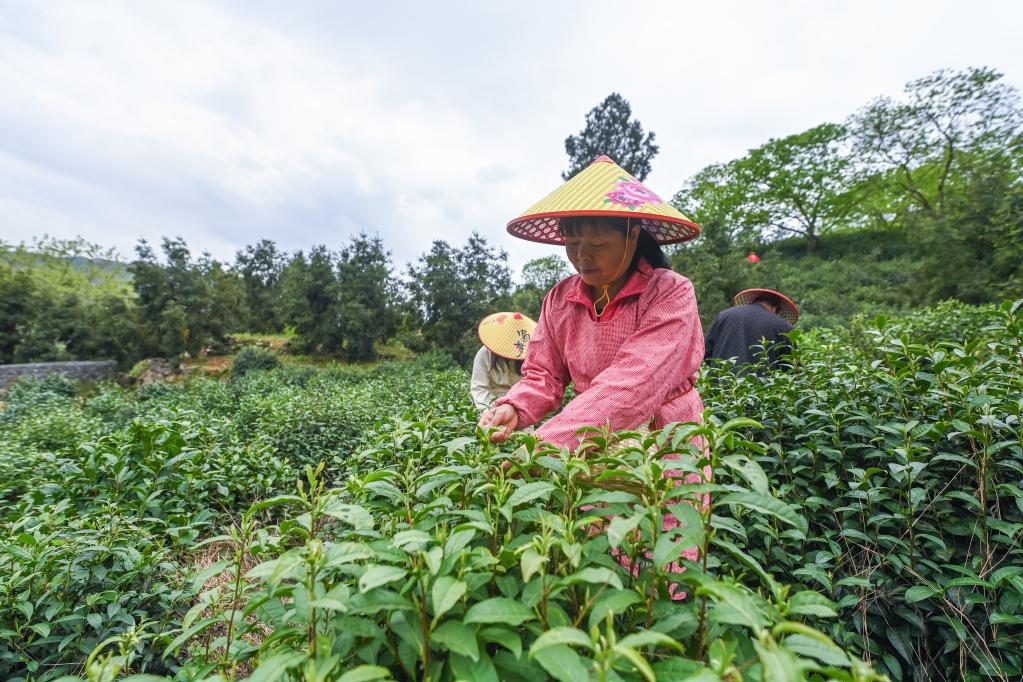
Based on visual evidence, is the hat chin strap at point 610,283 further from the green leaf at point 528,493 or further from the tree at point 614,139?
the tree at point 614,139

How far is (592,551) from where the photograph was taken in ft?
2.53

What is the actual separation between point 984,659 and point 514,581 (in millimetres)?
1571

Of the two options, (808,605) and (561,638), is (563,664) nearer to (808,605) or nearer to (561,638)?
(561,638)

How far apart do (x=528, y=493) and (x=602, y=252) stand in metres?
1.07

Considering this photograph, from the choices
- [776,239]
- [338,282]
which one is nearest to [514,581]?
[338,282]

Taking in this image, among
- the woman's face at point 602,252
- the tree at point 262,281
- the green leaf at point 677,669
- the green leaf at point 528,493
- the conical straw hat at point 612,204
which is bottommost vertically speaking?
the green leaf at point 677,669

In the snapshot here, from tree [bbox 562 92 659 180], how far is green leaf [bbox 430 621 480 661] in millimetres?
24189

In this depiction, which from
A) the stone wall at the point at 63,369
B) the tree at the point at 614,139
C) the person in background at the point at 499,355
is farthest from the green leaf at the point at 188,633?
the tree at the point at 614,139

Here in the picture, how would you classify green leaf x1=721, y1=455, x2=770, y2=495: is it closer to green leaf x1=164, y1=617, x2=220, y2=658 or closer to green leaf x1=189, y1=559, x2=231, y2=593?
green leaf x1=189, y1=559, x2=231, y2=593

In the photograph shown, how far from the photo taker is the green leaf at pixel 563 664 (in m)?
0.55

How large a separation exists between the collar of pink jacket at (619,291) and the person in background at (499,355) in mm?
2592

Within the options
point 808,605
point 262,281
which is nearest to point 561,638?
point 808,605

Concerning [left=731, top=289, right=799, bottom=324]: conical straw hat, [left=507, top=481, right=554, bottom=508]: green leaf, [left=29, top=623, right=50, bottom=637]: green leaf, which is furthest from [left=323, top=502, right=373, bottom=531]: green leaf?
[left=731, top=289, right=799, bottom=324]: conical straw hat

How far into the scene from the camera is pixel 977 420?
1429mm
